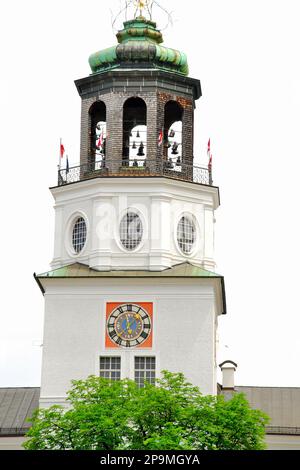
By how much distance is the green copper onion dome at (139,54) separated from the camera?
67.7 metres

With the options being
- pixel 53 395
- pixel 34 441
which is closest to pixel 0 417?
pixel 53 395

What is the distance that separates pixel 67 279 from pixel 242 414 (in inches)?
426

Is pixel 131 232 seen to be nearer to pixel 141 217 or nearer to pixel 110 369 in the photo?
pixel 141 217

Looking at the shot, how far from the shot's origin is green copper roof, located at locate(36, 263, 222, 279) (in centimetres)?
6431

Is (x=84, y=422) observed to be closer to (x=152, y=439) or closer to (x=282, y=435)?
(x=152, y=439)

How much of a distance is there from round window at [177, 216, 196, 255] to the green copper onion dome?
6074mm

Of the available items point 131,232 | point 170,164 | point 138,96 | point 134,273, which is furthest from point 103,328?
point 138,96

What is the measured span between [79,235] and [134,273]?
3096 mm

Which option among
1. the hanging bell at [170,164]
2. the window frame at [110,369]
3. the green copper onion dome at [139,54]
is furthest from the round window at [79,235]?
the green copper onion dome at [139,54]

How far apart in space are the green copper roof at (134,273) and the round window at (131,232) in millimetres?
1281

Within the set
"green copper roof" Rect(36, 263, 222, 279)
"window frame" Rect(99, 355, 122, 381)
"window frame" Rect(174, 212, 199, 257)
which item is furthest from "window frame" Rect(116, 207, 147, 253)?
"window frame" Rect(99, 355, 122, 381)

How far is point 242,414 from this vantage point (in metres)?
56.6

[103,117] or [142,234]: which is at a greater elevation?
[103,117]

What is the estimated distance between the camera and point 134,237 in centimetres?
6556
